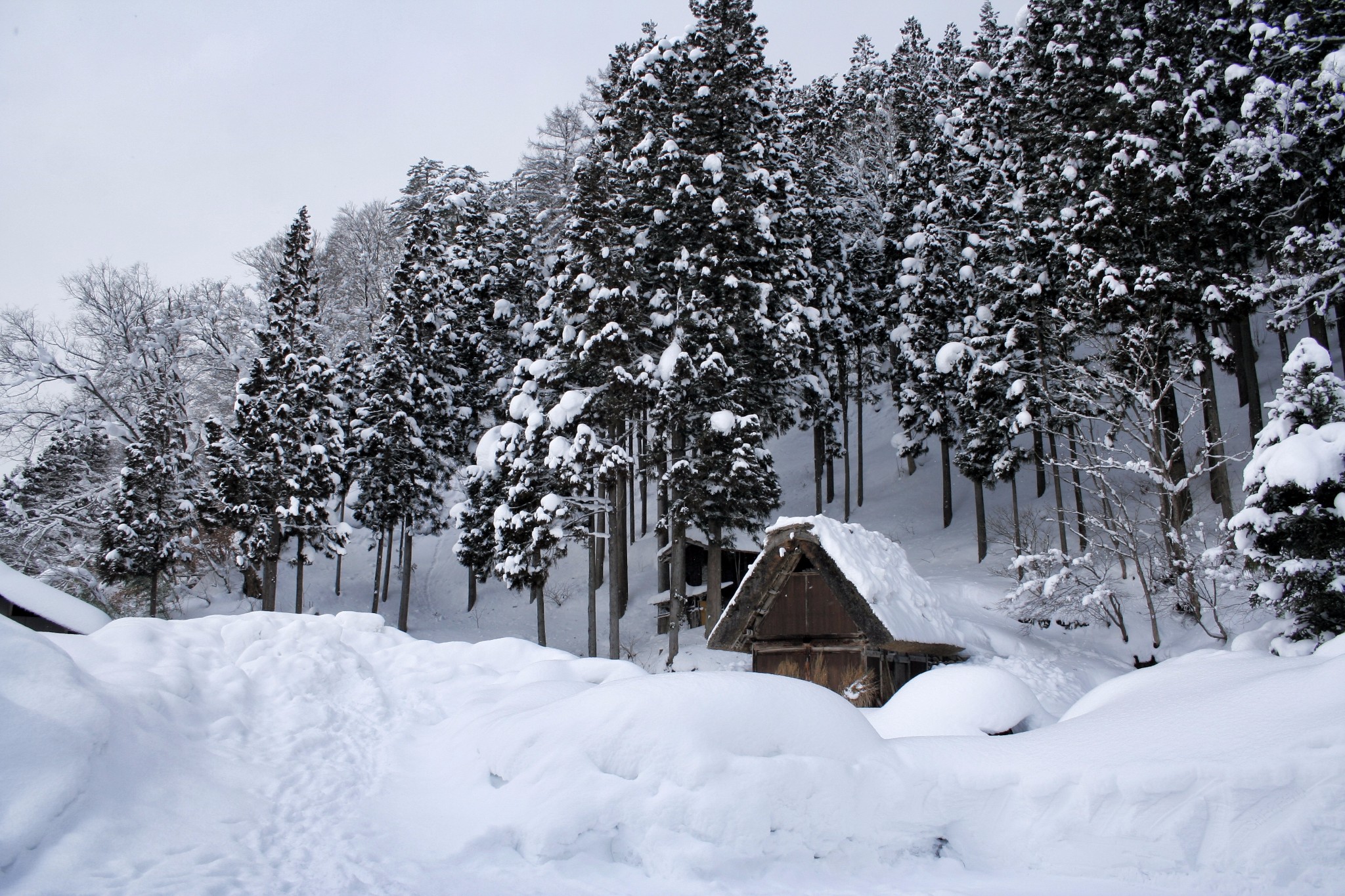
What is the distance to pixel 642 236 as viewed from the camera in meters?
21.6

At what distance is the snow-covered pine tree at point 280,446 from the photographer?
82.0 feet

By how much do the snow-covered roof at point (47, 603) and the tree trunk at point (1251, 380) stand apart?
82.1 feet

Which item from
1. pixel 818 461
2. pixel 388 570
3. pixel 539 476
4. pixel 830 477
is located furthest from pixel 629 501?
pixel 539 476

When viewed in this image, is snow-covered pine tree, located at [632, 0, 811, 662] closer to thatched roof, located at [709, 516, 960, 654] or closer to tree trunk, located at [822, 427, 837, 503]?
thatched roof, located at [709, 516, 960, 654]

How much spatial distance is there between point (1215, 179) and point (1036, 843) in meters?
17.5

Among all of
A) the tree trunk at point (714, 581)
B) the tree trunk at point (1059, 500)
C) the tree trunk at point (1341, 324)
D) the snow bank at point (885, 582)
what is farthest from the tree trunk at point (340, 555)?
the tree trunk at point (1341, 324)

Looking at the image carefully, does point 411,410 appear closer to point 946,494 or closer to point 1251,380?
point 946,494

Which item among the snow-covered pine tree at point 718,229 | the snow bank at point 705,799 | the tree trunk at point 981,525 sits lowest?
the snow bank at point 705,799

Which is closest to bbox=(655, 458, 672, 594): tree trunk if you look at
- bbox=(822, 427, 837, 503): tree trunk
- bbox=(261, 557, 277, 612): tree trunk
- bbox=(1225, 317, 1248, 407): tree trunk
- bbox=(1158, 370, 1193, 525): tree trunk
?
bbox=(822, 427, 837, 503): tree trunk

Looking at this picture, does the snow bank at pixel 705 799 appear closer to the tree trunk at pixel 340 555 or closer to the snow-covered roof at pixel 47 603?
the snow-covered roof at pixel 47 603

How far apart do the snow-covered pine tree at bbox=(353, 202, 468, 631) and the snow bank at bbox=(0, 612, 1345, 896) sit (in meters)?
21.9

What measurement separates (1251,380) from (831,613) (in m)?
15.3

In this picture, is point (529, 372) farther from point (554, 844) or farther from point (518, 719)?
point (554, 844)

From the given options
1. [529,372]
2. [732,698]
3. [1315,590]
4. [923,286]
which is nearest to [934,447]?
[923,286]
